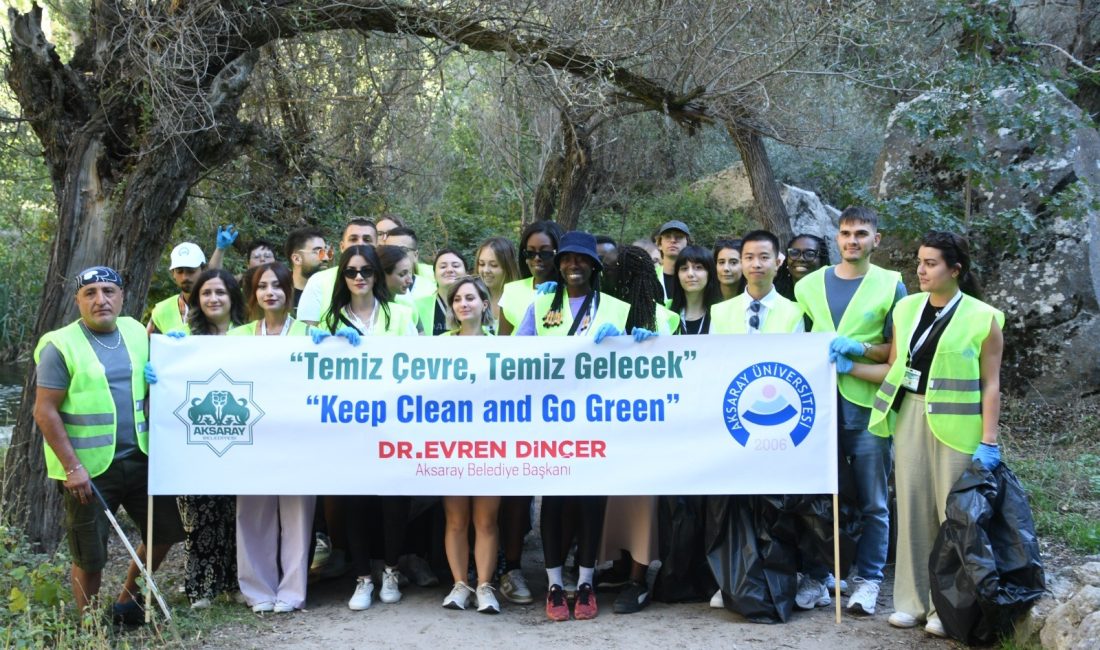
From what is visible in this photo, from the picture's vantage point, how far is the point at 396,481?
19.0ft

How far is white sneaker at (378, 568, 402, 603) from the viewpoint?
6.02 m

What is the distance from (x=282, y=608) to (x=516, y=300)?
2181 mm

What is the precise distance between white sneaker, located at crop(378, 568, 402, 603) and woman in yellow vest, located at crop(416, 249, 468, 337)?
1598mm

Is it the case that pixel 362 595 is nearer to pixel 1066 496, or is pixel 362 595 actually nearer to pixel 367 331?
pixel 367 331

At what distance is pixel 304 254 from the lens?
7195mm

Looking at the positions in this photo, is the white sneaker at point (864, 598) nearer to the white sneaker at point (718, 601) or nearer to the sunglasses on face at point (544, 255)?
the white sneaker at point (718, 601)

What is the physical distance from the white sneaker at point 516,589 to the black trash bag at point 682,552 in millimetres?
A: 703

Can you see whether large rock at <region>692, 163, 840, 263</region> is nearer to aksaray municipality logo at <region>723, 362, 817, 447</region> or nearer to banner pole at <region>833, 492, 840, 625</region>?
aksaray municipality logo at <region>723, 362, 817, 447</region>

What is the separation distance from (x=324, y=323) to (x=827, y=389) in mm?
2724

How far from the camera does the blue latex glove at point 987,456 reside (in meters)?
5.14

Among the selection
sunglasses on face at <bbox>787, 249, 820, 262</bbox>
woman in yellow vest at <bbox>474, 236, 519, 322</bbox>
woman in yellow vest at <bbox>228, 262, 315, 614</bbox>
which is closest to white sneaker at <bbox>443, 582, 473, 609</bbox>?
woman in yellow vest at <bbox>228, 262, 315, 614</bbox>

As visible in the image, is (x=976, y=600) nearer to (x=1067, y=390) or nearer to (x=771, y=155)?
(x=1067, y=390)

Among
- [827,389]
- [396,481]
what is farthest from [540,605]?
[827,389]

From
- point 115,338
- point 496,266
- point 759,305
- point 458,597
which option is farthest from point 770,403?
point 115,338
